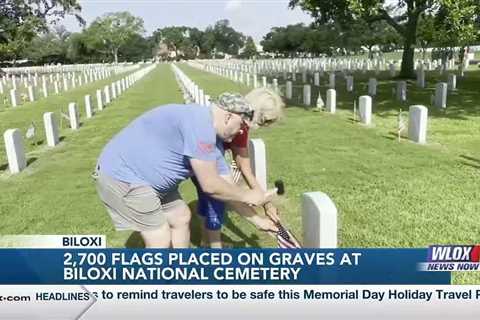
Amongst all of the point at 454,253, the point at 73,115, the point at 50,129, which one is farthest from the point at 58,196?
the point at 73,115

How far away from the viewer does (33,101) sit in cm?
2306

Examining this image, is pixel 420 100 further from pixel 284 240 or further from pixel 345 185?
pixel 284 240

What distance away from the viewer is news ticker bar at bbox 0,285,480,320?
3299 mm

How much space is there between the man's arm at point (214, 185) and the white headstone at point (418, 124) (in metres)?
7.17

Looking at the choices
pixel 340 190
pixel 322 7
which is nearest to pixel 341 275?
pixel 340 190

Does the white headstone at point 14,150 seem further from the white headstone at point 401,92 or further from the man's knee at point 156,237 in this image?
the white headstone at point 401,92

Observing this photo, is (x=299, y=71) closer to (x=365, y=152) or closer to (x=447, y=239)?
(x=365, y=152)

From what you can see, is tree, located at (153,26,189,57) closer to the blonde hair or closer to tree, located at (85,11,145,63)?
tree, located at (85,11,145,63)

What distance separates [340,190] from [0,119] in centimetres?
1383

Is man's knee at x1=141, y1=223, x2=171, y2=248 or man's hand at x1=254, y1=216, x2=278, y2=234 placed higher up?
man's knee at x1=141, y1=223, x2=171, y2=248

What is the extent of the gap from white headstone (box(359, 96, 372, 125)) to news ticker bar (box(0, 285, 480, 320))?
355 inches

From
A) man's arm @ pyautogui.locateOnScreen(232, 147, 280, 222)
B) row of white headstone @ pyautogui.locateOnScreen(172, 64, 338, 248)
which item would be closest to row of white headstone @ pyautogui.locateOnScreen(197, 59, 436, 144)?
man's arm @ pyautogui.locateOnScreen(232, 147, 280, 222)

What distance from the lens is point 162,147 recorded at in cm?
321

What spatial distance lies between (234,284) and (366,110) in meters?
9.50
